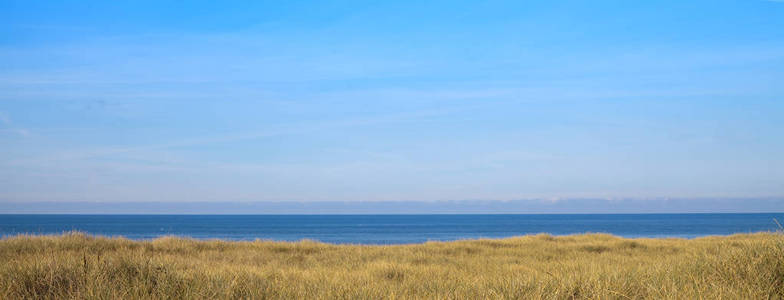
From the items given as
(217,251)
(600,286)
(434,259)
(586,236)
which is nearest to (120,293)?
(600,286)

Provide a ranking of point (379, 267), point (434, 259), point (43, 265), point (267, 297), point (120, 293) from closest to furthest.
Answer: point (120, 293) → point (267, 297) → point (43, 265) → point (379, 267) → point (434, 259)

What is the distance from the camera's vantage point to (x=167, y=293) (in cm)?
693

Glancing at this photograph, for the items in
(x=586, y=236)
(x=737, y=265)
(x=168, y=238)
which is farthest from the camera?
(x=586, y=236)

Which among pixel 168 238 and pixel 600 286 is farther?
pixel 168 238

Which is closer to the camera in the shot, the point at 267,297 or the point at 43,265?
the point at 267,297

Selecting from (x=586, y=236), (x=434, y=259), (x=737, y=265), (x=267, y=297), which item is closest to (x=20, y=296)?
(x=267, y=297)

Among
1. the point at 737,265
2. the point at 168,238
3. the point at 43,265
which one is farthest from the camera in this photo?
the point at 168,238

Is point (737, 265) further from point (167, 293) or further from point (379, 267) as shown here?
point (167, 293)

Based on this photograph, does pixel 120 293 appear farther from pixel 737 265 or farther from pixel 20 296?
pixel 737 265

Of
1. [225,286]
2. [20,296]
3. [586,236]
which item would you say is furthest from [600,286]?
[586,236]

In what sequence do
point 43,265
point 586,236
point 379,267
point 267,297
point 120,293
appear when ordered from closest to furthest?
point 120,293
point 267,297
point 43,265
point 379,267
point 586,236

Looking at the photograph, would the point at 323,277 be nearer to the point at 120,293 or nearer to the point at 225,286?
the point at 225,286

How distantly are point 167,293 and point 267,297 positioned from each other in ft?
3.94

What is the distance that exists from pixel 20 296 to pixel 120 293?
4.04 ft
